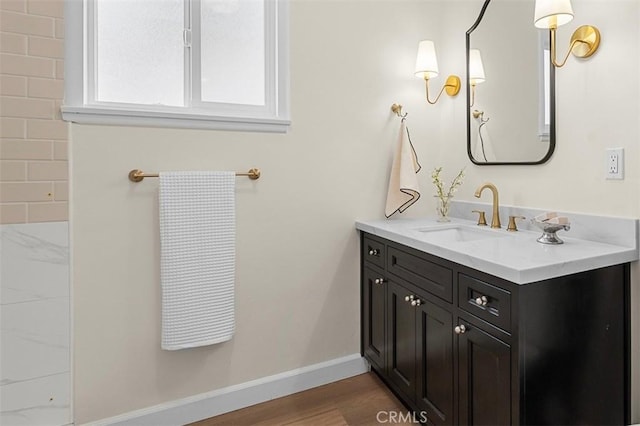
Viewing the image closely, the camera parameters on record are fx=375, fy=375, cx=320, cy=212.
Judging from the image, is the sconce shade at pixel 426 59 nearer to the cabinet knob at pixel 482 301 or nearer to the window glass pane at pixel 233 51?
the window glass pane at pixel 233 51

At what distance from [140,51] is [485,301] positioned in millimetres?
1819

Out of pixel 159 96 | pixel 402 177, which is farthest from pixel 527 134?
pixel 159 96

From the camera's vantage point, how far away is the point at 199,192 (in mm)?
1716

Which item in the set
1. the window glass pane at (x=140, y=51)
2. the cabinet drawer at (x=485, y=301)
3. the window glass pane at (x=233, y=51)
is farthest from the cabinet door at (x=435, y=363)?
the window glass pane at (x=140, y=51)

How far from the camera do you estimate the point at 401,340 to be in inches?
71.9

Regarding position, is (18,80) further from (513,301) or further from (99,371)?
(513,301)

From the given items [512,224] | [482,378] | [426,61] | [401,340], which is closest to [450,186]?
[512,224]

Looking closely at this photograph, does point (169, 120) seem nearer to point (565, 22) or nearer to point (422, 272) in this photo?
point (422, 272)

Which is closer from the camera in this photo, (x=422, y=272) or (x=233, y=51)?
(x=422, y=272)

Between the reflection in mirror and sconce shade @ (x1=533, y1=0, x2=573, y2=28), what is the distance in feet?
0.62

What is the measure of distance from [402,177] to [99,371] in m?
1.76

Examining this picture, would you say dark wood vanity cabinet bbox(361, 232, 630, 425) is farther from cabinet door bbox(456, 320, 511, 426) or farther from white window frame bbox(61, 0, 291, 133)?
white window frame bbox(61, 0, 291, 133)

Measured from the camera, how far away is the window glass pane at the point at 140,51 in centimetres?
167

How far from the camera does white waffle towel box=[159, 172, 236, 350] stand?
168 cm
